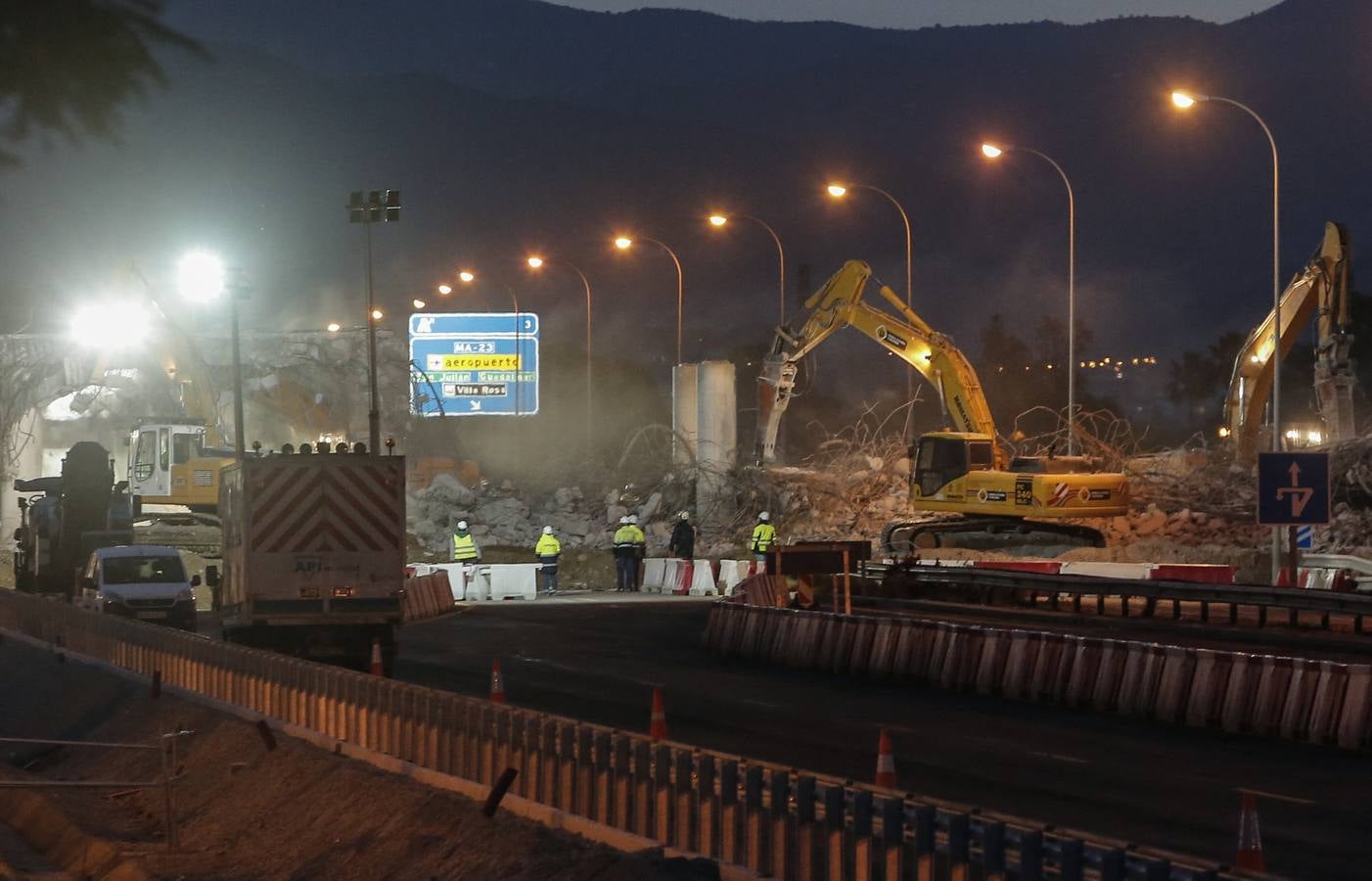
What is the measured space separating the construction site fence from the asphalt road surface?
304 mm

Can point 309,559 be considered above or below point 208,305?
below

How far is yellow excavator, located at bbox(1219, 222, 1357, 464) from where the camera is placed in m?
41.0

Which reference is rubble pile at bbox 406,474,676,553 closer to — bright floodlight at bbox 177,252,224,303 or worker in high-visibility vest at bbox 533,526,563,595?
bright floodlight at bbox 177,252,224,303

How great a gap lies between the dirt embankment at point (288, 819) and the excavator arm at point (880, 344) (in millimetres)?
27324

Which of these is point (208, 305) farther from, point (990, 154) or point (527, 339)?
point (990, 154)

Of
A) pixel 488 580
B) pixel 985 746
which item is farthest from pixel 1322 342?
pixel 985 746

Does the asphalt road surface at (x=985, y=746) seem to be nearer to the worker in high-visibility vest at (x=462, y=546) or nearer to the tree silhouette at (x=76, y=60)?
the tree silhouette at (x=76, y=60)

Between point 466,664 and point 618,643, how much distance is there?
178 inches

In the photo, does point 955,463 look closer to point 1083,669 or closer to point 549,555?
point 549,555

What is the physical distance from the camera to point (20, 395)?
8562 cm

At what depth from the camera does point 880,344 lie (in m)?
48.0

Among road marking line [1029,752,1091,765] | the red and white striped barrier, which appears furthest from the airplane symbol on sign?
the red and white striped barrier

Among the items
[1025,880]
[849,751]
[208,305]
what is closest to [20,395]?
[208,305]

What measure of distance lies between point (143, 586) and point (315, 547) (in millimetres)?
10589
